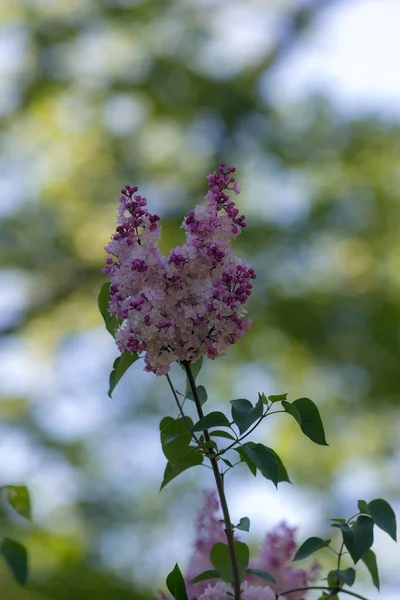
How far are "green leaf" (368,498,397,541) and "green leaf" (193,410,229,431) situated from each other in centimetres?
11

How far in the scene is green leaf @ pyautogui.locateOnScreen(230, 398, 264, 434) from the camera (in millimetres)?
532

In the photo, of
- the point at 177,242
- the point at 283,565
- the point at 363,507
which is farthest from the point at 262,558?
the point at 177,242

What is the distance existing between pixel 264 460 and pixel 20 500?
15 cm

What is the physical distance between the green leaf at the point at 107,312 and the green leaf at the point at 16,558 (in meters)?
0.14

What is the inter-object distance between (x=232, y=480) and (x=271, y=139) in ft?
5.88

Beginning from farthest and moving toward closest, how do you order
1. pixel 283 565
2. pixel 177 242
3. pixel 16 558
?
pixel 177 242
pixel 283 565
pixel 16 558

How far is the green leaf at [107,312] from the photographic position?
0.58 m

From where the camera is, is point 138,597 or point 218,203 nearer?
point 218,203

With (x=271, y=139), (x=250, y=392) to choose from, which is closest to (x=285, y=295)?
(x=250, y=392)

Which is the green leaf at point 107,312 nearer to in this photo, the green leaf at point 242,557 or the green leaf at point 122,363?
the green leaf at point 122,363

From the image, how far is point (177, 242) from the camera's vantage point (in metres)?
4.20

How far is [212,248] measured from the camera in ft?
1.76

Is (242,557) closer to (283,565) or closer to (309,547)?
(309,547)

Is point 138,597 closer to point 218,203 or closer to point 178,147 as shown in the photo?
point 178,147
